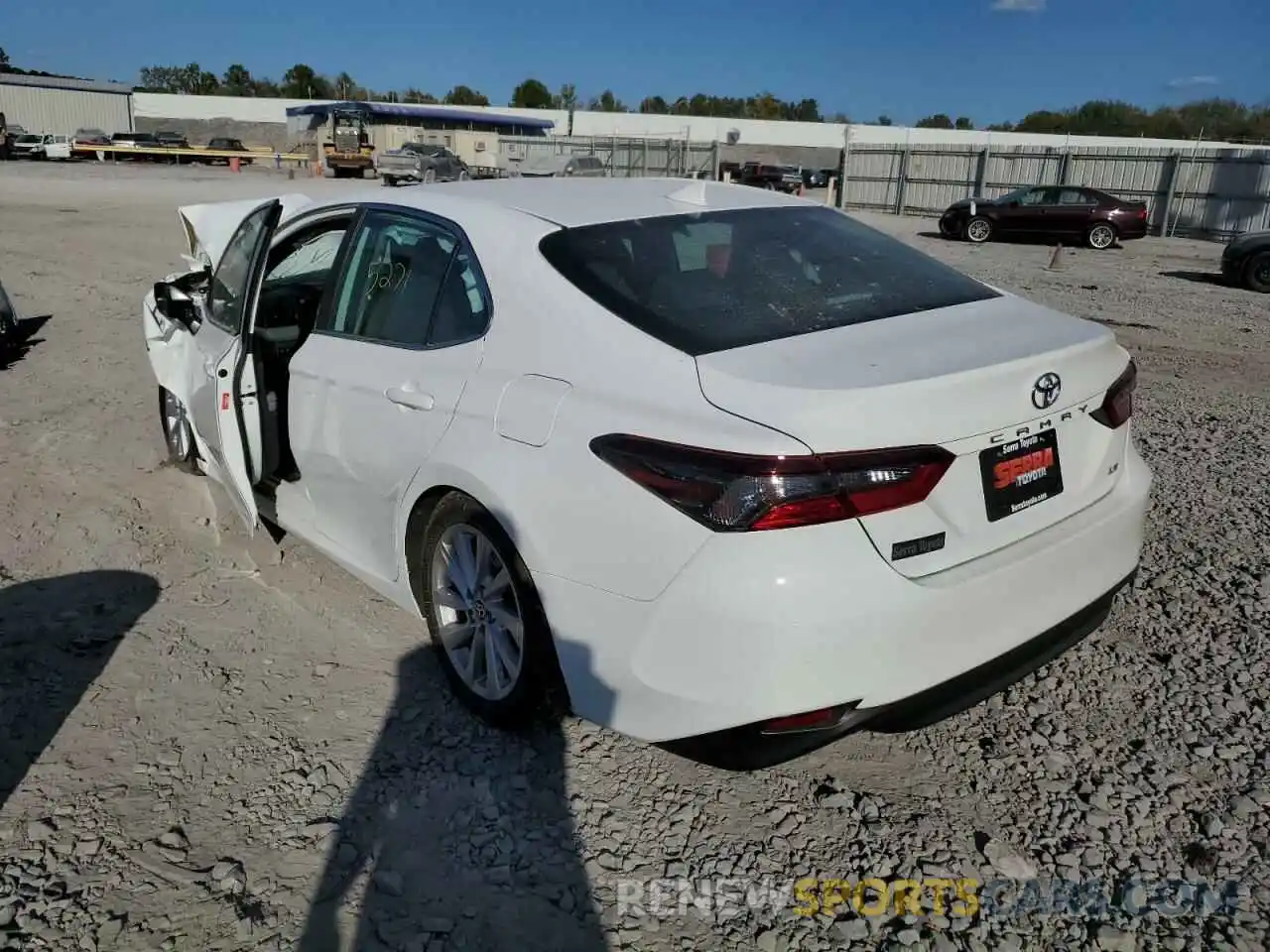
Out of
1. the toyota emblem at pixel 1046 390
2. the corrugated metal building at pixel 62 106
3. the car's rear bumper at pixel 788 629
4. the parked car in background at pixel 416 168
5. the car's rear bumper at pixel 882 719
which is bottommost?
the car's rear bumper at pixel 882 719

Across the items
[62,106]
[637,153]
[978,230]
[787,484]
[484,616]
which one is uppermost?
[62,106]

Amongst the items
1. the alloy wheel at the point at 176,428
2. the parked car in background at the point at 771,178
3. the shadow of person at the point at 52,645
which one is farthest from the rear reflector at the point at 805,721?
the parked car in background at the point at 771,178

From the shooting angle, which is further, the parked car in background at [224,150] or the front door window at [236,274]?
the parked car in background at [224,150]

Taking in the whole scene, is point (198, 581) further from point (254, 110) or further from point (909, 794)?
point (254, 110)

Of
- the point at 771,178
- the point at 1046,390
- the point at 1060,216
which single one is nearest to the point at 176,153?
the point at 771,178

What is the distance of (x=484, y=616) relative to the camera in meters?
3.03

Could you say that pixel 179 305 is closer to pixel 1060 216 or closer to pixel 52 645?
pixel 52 645

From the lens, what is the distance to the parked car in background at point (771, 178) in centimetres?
3988

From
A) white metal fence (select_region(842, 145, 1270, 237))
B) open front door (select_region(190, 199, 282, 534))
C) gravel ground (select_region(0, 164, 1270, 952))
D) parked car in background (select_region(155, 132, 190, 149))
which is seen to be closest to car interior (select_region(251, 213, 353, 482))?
open front door (select_region(190, 199, 282, 534))

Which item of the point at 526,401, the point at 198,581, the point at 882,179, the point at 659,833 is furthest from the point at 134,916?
the point at 882,179

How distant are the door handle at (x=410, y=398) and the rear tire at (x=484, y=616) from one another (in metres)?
0.30

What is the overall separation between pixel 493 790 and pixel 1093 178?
3127cm

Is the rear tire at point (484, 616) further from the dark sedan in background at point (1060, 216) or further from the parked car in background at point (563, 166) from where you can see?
the parked car in background at point (563, 166)

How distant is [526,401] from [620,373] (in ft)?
1.07
